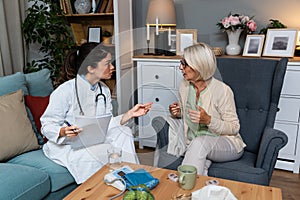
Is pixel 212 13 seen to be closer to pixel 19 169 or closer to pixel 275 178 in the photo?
pixel 275 178

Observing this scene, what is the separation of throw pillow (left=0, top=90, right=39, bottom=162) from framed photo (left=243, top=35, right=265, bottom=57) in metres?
1.75

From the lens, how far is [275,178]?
88.7 inches

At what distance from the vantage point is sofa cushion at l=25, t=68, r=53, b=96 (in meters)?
2.00

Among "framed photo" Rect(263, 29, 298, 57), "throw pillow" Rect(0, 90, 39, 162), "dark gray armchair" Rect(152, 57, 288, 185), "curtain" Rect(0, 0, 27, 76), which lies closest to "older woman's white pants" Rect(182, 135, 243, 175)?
"dark gray armchair" Rect(152, 57, 288, 185)

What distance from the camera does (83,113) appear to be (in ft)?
5.20

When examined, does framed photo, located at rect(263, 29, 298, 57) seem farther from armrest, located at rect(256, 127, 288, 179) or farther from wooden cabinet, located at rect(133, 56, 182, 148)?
armrest, located at rect(256, 127, 288, 179)

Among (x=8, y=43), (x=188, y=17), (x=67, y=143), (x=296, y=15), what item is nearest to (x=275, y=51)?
(x=296, y=15)

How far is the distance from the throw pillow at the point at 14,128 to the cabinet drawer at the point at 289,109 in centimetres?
181

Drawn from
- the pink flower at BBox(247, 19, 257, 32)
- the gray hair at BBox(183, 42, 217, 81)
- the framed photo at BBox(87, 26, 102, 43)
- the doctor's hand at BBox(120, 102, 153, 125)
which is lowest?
the doctor's hand at BBox(120, 102, 153, 125)

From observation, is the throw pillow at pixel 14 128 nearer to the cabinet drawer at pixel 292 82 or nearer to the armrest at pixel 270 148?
the armrest at pixel 270 148

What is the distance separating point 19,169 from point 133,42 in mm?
1799

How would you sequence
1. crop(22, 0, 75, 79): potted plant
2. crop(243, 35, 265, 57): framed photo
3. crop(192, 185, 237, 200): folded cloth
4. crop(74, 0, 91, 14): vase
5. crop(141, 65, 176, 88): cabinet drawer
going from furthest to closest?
crop(74, 0, 91, 14): vase → crop(22, 0, 75, 79): potted plant → crop(141, 65, 176, 88): cabinet drawer → crop(243, 35, 265, 57): framed photo → crop(192, 185, 237, 200): folded cloth

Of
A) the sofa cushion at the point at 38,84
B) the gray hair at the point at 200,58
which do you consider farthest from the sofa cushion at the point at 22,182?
the gray hair at the point at 200,58

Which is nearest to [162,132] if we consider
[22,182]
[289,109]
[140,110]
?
[140,110]
